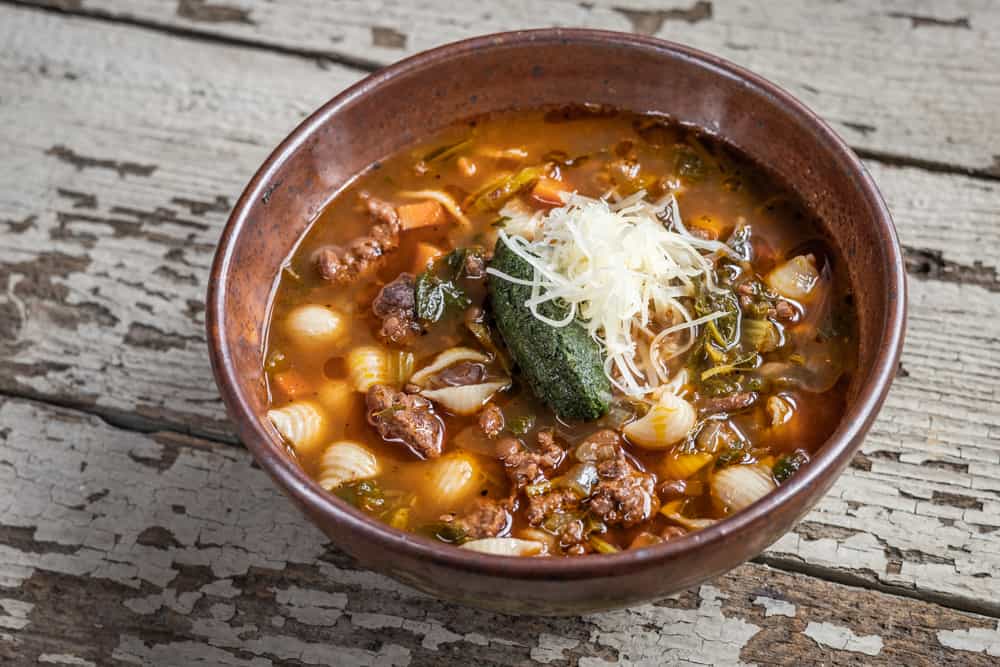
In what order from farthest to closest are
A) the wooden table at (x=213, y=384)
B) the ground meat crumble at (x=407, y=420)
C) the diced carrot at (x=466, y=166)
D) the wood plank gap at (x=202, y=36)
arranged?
the wood plank gap at (x=202, y=36)
the diced carrot at (x=466, y=166)
the wooden table at (x=213, y=384)
the ground meat crumble at (x=407, y=420)

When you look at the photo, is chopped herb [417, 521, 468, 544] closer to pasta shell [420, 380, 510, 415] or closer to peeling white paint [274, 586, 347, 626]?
pasta shell [420, 380, 510, 415]

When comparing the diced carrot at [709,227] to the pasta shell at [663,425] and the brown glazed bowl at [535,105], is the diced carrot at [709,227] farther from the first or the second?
the pasta shell at [663,425]

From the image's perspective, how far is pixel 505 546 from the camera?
2.49m

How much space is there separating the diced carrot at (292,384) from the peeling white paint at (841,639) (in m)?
1.42

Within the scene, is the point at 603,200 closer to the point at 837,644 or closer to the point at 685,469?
the point at 685,469

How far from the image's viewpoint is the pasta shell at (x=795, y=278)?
9.46 feet

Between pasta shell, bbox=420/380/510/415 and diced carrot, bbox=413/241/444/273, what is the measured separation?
41 centimetres

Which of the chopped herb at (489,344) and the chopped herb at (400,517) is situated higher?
the chopped herb at (489,344)

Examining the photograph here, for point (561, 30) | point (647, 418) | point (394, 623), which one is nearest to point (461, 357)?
point (647, 418)

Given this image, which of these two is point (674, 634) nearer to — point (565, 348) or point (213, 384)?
point (565, 348)

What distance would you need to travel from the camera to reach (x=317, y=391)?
2836 mm

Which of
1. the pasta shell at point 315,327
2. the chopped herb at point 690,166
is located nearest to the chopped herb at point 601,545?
the pasta shell at point 315,327

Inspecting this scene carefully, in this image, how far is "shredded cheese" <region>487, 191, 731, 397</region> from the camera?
2762mm

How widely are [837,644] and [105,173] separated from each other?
2.79m
